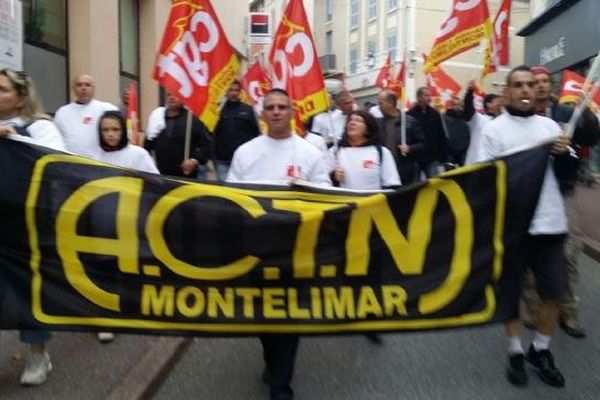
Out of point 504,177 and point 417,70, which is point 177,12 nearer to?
point 504,177

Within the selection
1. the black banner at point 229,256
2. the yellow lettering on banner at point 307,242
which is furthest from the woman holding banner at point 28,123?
the yellow lettering on banner at point 307,242

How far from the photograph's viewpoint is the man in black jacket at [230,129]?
7.60 meters

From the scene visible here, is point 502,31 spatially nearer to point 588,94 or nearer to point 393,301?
point 588,94

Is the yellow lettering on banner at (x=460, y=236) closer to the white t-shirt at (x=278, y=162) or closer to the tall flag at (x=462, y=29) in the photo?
the white t-shirt at (x=278, y=162)

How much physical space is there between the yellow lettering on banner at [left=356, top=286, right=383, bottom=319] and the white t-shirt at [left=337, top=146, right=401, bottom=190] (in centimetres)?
179

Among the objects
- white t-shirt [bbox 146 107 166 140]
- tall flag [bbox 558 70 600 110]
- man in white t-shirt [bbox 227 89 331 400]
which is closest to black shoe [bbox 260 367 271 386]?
man in white t-shirt [bbox 227 89 331 400]

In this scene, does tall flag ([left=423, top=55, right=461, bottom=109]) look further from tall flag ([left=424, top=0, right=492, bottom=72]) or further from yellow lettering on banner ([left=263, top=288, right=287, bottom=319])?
yellow lettering on banner ([left=263, top=288, right=287, bottom=319])

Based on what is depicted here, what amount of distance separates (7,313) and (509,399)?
271cm

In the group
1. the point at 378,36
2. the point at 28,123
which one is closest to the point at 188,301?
the point at 28,123

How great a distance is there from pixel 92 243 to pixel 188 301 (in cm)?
58

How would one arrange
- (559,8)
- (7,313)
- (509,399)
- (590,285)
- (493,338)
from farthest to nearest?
1. (559,8)
2. (590,285)
3. (493,338)
4. (509,399)
5. (7,313)

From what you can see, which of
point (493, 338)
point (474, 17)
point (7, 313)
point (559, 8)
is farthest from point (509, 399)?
point (559, 8)

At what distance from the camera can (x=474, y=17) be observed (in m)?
7.46

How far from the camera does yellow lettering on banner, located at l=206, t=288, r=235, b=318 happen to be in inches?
155
